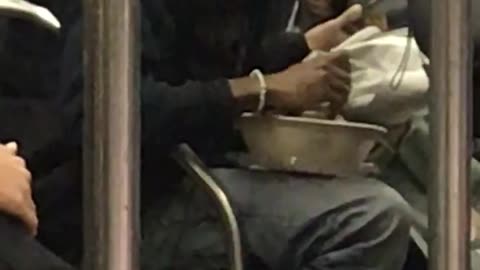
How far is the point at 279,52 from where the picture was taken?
59.7 inches

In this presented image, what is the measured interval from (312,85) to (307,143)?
64 millimetres

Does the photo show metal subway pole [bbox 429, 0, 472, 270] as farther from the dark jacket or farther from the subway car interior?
the dark jacket

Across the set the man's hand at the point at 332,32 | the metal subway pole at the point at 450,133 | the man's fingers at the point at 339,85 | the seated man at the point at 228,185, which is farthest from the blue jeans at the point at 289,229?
the metal subway pole at the point at 450,133

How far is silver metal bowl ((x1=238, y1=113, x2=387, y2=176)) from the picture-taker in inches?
Result: 53.6

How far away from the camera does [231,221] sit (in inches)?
50.7

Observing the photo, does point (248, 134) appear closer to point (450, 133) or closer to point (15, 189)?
point (15, 189)

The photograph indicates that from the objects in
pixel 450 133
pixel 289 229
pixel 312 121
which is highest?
pixel 450 133

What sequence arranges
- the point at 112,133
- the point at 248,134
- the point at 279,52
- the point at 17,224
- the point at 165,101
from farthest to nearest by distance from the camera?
the point at 279,52 → the point at 248,134 → the point at 165,101 → the point at 17,224 → the point at 112,133

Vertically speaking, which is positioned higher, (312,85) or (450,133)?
(450,133)

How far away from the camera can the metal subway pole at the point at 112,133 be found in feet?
2.01

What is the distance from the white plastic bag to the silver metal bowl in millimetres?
106

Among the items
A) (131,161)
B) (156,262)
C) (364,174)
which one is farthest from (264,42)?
(131,161)

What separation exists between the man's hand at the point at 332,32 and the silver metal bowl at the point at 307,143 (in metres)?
0.18

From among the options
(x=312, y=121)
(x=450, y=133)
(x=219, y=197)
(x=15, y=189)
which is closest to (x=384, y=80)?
(x=312, y=121)
